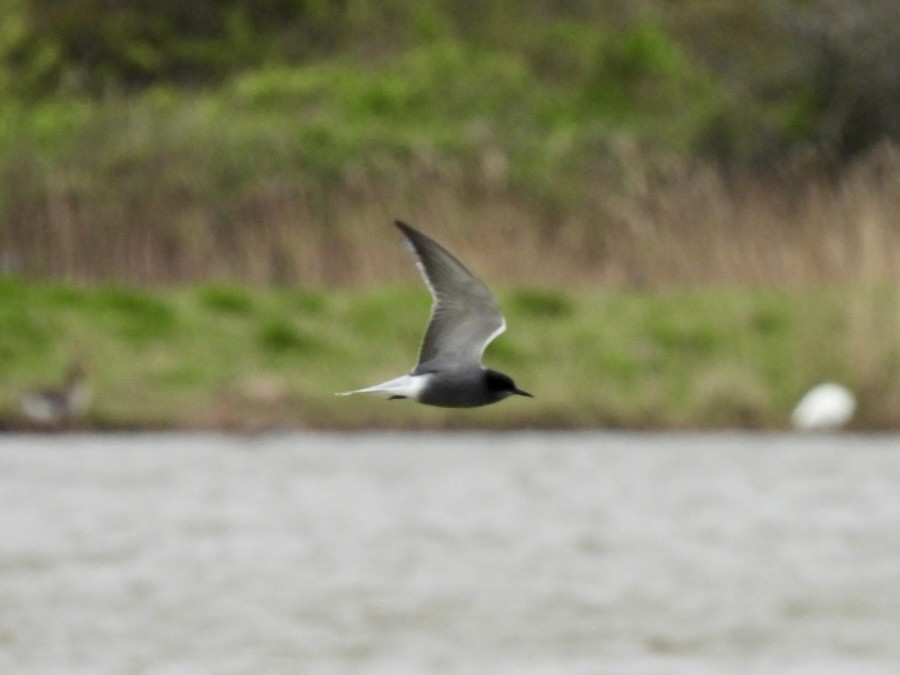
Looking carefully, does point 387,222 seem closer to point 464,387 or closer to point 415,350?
point 415,350

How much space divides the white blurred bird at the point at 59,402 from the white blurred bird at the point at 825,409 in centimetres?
461

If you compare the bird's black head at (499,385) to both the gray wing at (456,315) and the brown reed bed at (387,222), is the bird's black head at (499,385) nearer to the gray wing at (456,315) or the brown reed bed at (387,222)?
the gray wing at (456,315)

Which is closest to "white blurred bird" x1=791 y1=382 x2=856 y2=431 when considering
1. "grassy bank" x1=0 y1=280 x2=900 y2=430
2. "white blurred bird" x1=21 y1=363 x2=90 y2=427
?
"grassy bank" x1=0 y1=280 x2=900 y2=430

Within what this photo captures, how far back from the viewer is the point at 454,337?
19.1ft

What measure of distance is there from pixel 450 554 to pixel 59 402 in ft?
8.60

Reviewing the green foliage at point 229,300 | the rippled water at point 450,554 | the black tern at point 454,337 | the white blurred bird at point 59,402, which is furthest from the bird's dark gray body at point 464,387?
the green foliage at point 229,300

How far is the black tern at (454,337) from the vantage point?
5629 mm

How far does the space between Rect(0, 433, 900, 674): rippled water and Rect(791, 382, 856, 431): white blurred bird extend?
10.0 inches

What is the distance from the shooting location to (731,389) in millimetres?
15984

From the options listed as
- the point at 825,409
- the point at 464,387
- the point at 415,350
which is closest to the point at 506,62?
the point at 415,350

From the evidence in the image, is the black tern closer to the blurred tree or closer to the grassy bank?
the grassy bank

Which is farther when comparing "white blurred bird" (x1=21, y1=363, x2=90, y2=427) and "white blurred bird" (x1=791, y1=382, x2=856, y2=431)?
"white blurred bird" (x1=791, y1=382, x2=856, y2=431)

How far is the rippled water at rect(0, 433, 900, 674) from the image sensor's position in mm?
12227

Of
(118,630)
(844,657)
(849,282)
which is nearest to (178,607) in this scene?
(118,630)
